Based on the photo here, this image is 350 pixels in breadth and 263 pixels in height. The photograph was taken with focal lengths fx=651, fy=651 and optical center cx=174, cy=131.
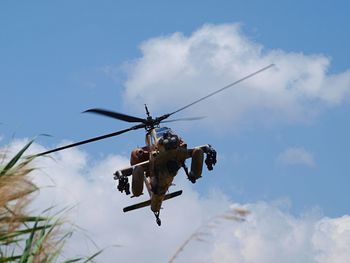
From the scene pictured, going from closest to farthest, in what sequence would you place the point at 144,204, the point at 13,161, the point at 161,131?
the point at 13,161
the point at 161,131
the point at 144,204

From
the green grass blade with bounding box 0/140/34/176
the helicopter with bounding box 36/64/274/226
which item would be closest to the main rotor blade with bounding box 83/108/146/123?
the helicopter with bounding box 36/64/274/226

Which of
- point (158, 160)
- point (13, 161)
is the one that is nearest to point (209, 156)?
point (158, 160)

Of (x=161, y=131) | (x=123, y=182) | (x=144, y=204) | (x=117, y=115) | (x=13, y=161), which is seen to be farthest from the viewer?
(x=144, y=204)

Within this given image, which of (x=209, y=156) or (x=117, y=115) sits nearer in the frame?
(x=117, y=115)

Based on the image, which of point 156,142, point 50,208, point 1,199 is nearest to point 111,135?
point 156,142

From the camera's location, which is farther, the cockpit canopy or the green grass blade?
the cockpit canopy

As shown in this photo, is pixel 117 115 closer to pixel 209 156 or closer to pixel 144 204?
pixel 209 156

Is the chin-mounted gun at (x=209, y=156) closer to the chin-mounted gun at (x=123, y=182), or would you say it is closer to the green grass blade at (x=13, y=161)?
the chin-mounted gun at (x=123, y=182)

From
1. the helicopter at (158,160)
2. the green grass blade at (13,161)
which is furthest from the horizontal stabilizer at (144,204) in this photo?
the green grass blade at (13,161)

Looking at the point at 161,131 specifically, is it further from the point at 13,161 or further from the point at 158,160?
the point at 13,161

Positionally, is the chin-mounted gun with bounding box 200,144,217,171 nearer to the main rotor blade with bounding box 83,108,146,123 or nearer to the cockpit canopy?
the cockpit canopy

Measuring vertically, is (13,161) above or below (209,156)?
below

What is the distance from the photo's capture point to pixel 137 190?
72.3 feet

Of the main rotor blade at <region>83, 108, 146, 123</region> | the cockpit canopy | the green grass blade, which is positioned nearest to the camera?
the green grass blade
